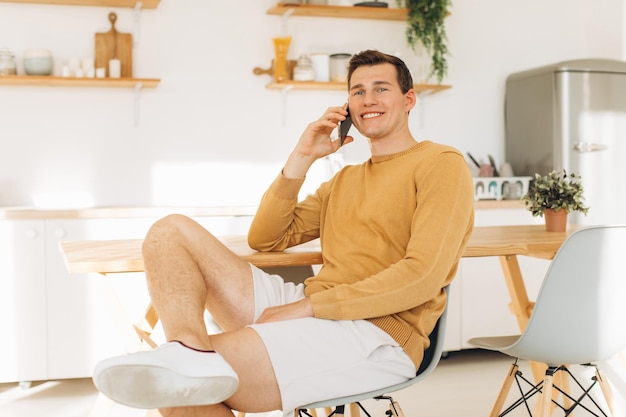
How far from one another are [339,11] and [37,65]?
62.6 inches

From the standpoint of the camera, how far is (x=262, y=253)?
2.17m

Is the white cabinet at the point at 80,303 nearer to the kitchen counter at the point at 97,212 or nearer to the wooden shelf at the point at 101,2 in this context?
the kitchen counter at the point at 97,212

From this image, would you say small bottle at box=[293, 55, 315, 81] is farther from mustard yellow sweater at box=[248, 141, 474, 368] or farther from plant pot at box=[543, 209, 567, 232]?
mustard yellow sweater at box=[248, 141, 474, 368]

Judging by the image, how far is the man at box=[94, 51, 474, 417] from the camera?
154cm

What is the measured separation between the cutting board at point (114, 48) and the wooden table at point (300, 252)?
178 cm

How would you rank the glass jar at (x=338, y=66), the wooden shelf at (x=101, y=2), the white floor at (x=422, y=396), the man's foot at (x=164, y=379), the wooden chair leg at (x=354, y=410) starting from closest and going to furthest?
the man's foot at (x=164, y=379) < the wooden chair leg at (x=354, y=410) < the white floor at (x=422, y=396) < the wooden shelf at (x=101, y=2) < the glass jar at (x=338, y=66)

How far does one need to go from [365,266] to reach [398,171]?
270mm

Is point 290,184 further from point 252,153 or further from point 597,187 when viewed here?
point 597,187

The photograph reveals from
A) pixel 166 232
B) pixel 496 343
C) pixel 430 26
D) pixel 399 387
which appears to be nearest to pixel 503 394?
pixel 496 343

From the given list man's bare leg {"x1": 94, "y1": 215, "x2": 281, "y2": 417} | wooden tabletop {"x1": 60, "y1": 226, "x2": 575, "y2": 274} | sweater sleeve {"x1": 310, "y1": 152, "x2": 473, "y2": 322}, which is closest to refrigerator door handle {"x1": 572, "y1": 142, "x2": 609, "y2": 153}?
wooden tabletop {"x1": 60, "y1": 226, "x2": 575, "y2": 274}

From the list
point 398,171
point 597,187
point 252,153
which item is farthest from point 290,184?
point 597,187

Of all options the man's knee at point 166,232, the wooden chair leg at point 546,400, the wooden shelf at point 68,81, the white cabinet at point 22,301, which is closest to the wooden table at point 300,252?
the man's knee at point 166,232

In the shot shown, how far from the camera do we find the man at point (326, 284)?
5.05 ft

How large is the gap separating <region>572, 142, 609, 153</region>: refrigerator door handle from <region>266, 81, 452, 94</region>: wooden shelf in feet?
2.49
